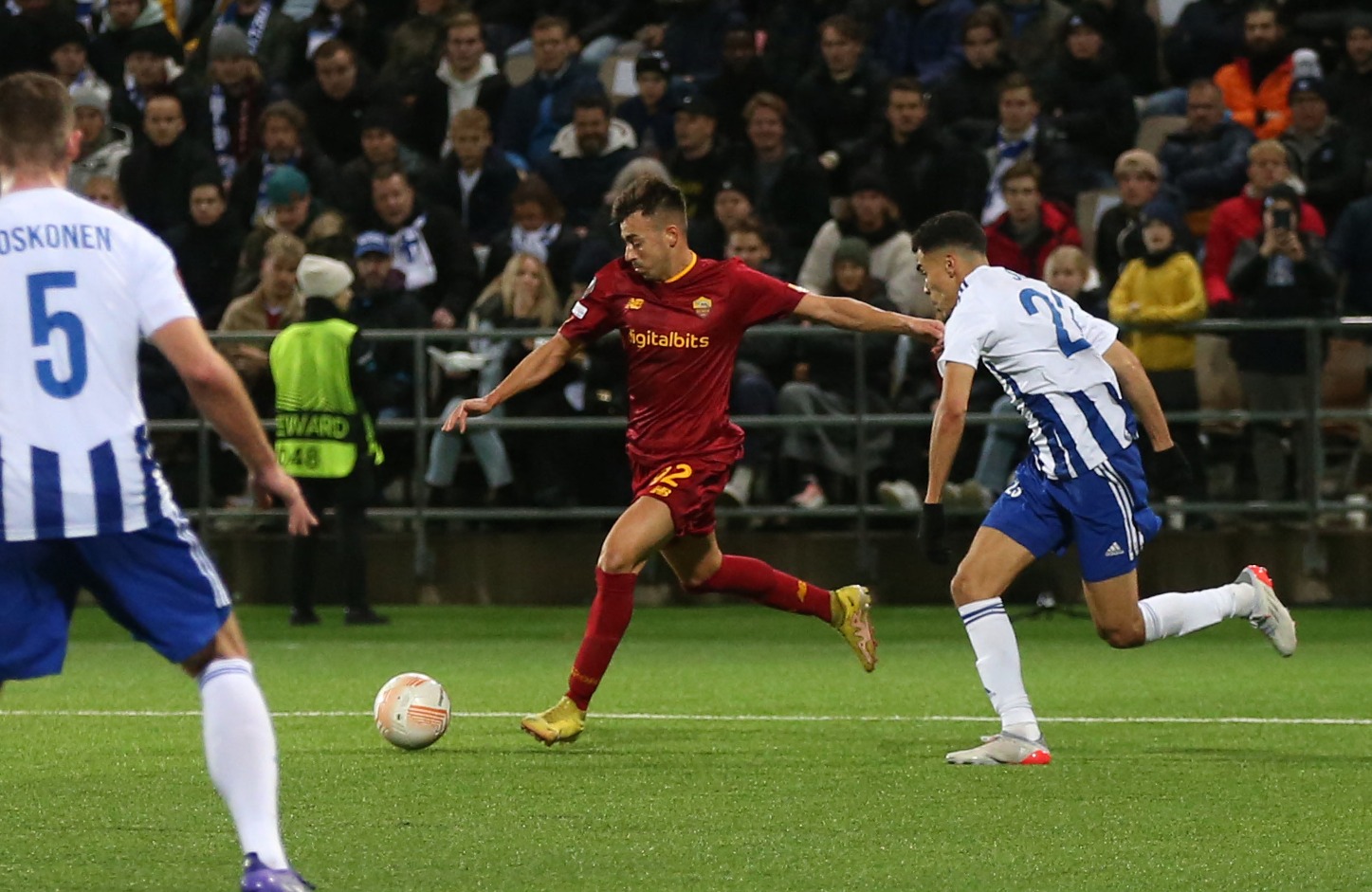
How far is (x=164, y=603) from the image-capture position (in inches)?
209

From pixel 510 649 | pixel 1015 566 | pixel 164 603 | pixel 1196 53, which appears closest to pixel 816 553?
pixel 510 649

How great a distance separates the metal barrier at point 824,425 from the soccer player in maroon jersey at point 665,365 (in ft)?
15.9

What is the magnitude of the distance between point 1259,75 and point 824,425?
4.08 metres

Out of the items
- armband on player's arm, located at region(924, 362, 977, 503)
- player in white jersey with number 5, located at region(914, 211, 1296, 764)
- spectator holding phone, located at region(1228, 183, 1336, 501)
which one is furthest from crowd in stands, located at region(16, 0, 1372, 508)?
armband on player's arm, located at region(924, 362, 977, 503)

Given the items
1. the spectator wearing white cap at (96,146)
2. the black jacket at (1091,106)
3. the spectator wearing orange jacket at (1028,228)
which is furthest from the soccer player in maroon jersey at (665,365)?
the spectator wearing white cap at (96,146)

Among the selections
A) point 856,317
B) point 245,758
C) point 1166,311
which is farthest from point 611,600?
point 1166,311

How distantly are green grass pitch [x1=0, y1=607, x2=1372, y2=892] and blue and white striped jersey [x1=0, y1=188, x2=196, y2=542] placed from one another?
A: 105cm

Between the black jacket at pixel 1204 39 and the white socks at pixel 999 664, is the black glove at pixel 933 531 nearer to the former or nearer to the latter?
the white socks at pixel 999 664

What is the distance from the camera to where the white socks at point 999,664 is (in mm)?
8102

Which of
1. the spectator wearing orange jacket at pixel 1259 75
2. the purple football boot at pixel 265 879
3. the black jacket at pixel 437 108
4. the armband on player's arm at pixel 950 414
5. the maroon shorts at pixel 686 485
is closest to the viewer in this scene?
the purple football boot at pixel 265 879

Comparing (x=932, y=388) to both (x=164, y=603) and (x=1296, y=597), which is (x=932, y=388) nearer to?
(x=1296, y=597)

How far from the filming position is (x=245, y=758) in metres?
5.25

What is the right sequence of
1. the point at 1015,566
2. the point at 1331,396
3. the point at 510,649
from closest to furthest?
the point at 1015,566 → the point at 510,649 → the point at 1331,396

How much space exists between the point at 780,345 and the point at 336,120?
446 centimetres
